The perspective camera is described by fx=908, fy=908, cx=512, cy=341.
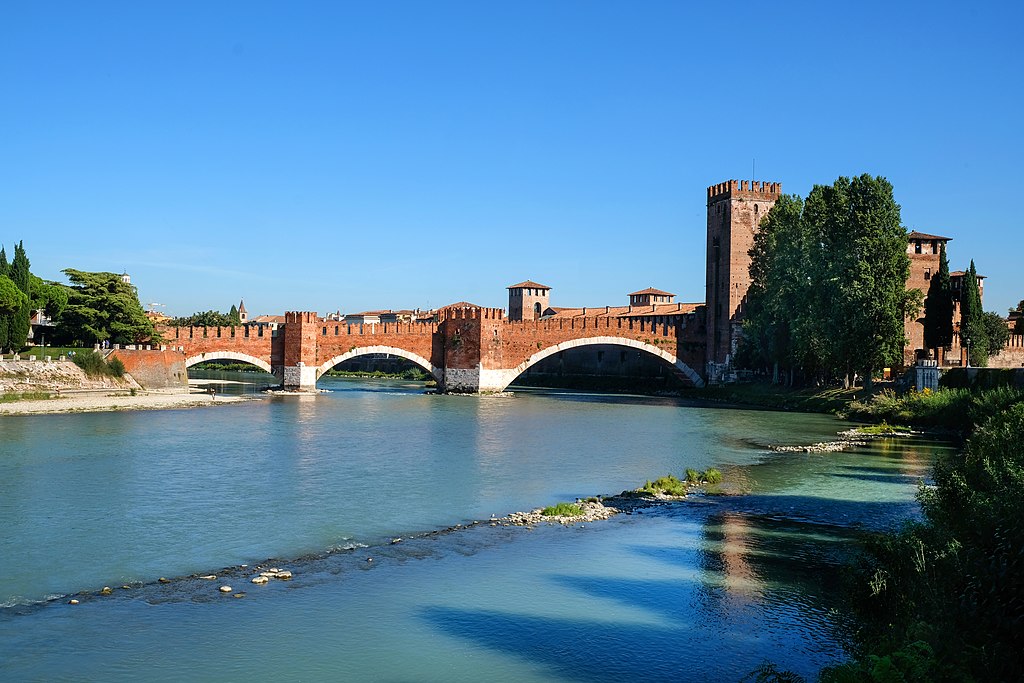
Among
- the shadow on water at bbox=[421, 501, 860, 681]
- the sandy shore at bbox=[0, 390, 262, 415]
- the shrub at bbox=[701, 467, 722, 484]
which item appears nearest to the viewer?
the shadow on water at bbox=[421, 501, 860, 681]

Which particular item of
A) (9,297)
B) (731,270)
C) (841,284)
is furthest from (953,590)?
(731,270)

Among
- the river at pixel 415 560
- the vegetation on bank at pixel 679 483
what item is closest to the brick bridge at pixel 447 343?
the river at pixel 415 560

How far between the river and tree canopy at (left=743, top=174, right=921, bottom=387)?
8492 mm

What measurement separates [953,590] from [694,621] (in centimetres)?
322

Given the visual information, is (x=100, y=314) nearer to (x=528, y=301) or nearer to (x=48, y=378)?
(x=48, y=378)

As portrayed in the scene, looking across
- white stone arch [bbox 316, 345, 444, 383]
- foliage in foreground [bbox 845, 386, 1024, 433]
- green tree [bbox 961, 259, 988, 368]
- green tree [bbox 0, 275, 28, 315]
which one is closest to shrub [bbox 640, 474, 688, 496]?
foliage in foreground [bbox 845, 386, 1024, 433]

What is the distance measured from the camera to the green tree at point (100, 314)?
132 feet

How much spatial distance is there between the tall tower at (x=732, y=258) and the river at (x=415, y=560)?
20.9 metres

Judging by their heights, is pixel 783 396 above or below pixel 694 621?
above

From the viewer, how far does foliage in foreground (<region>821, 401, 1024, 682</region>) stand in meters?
5.03

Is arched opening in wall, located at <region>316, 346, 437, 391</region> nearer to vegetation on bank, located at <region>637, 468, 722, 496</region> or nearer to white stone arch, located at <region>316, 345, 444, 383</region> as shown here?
white stone arch, located at <region>316, 345, 444, 383</region>

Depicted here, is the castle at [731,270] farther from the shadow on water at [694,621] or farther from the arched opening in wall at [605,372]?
the shadow on water at [694,621]

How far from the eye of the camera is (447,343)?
4538cm

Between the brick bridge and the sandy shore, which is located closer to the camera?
the sandy shore
